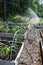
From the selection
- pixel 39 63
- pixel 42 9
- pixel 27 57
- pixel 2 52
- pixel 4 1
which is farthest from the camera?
pixel 42 9

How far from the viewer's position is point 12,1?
1469 centimetres

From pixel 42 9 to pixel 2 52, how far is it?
1540cm

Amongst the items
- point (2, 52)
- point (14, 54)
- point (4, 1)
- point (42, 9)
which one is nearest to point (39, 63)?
point (14, 54)

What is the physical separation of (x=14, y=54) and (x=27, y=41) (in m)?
3.47

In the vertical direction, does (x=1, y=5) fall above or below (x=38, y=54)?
above

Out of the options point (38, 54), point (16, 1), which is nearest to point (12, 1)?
point (16, 1)

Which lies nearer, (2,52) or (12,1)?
(2,52)

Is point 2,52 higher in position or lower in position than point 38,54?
higher

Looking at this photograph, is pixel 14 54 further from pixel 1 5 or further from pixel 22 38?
pixel 1 5

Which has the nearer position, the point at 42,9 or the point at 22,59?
the point at 22,59

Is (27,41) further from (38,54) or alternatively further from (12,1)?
(12,1)

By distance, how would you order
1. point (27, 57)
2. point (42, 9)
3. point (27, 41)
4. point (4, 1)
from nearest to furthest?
point (27, 57)
point (27, 41)
point (4, 1)
point (42, 9)

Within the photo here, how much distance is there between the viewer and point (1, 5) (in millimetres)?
14680

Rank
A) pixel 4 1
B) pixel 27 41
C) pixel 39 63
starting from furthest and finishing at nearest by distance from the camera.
Answer: pixel 4 1 < pixel 27 41 < pixel 39 63
